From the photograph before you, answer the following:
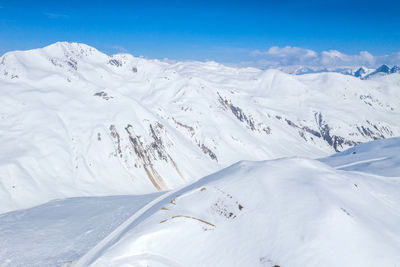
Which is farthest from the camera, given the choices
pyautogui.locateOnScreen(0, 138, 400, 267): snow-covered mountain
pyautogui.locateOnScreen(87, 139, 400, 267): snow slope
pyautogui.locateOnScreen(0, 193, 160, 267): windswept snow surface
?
pyautogui.locateOnScreen(0, 193, 160, 267): windswept snow surface

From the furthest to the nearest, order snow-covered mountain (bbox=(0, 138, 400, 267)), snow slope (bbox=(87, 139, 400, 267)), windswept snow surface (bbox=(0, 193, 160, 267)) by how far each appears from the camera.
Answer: windswept snow surface (bbox=(0, 193, 160, 267)) → snow-covered mountain (bbox=(0, 138, 400, 267)) → snow slope (bbox=(87, 139, 400, 267))

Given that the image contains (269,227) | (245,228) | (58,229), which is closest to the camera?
(269,227)

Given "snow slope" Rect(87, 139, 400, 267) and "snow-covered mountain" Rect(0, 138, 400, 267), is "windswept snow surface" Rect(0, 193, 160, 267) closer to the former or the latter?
"snow-covered mountain" Rect(0, 138, 400, 267)

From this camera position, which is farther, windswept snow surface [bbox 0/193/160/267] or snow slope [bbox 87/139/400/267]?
windswept snow surface [bbox 0/193/160/267]

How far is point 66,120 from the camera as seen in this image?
125m

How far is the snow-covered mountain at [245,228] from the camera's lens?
14.4 m

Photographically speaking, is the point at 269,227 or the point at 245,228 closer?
the point at 269,227

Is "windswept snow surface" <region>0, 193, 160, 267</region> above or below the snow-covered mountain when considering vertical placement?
below

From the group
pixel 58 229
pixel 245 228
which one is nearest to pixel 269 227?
pixel 245 228

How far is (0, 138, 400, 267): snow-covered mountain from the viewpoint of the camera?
14.4m

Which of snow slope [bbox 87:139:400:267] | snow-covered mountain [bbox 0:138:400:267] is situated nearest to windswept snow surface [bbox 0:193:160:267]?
snow-covered mountain [bbox 0:138:400:267]

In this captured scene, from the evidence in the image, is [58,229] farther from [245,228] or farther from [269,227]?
[269,227]

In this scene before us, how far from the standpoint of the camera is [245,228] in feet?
54.3

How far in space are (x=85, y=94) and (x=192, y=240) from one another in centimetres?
15238
